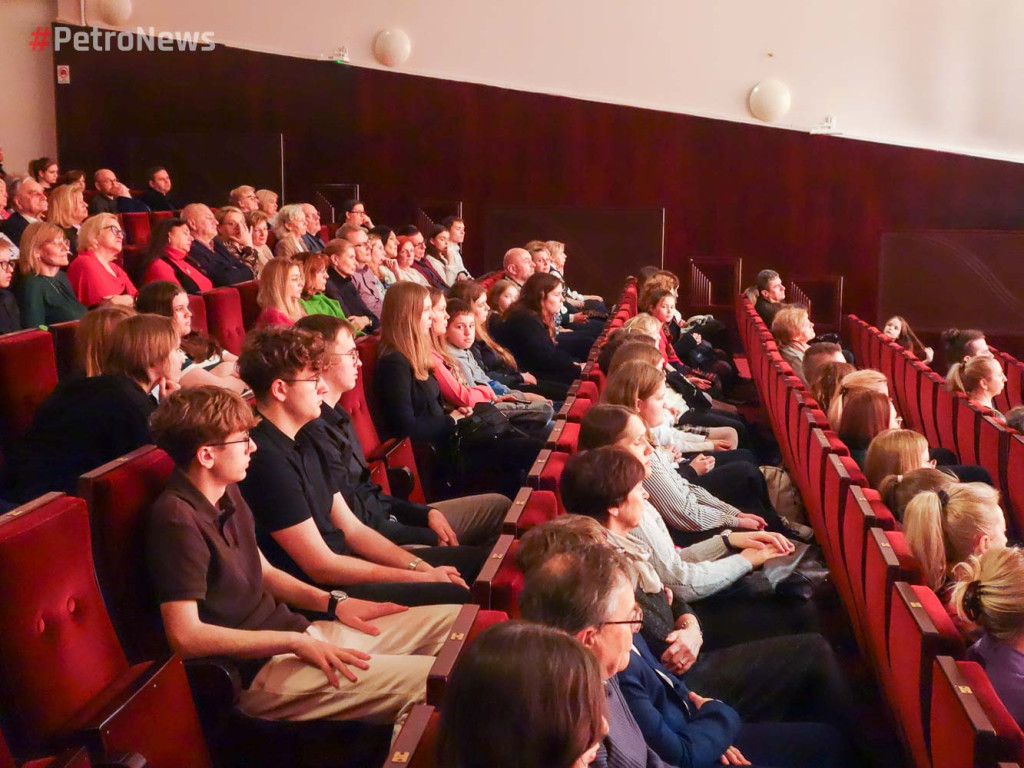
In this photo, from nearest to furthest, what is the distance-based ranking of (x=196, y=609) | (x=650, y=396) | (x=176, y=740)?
(x=176, y=740), (x=196, y=609), (x=650, y=396)

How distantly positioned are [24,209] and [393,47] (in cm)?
244

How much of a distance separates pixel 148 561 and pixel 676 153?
4667mm

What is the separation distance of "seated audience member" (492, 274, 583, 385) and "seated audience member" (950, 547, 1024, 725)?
2.14 meters

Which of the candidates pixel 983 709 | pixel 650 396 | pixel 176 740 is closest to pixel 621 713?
pixel 983 709

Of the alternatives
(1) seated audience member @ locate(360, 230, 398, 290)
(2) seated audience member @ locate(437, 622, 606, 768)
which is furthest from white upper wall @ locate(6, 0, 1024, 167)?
(2) seated audience member @ locate(437, 622, 606, 768)

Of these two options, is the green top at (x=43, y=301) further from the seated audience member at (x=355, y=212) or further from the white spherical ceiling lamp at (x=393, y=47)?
A: the white spherical ceiling lamp at (x=393, y=47)

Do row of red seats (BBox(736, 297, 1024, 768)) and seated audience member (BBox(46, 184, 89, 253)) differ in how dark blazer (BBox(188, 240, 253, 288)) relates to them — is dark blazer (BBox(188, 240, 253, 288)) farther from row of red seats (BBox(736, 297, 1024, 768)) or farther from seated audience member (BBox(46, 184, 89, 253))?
row of red seats (BBox(736, 297, 1024, 768))

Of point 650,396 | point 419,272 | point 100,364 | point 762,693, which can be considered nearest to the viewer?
point 762,693

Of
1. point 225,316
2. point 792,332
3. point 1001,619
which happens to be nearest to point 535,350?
point 792,332

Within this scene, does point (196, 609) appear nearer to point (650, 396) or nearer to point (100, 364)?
point (100, 364)

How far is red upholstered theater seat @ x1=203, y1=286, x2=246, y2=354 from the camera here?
2664 millimetres

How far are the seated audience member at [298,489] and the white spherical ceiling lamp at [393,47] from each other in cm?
433

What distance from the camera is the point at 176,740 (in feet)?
3.49

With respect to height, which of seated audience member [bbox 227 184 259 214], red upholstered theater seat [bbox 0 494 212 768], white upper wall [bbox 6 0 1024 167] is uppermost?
white upper wall [bbox 6 0 1024 167]
